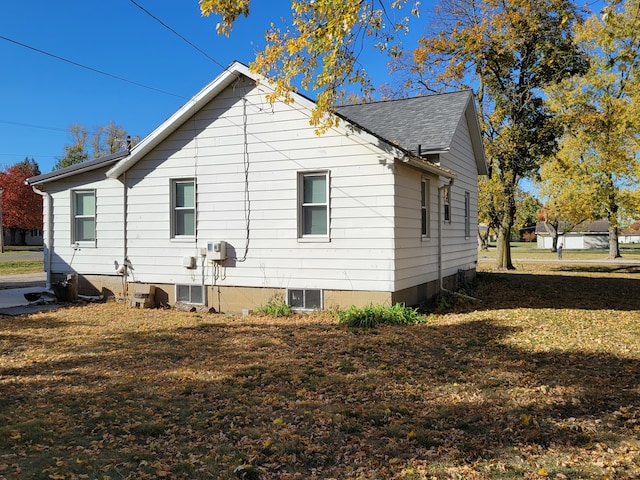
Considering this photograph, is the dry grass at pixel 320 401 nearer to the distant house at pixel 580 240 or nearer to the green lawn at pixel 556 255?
the green lawn at pixel 556 255

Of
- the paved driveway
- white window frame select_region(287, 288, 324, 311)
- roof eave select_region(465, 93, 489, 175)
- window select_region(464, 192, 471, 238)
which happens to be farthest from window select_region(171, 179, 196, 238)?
window select_region(464, 192, 471, 238)

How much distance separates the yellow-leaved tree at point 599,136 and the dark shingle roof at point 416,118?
10.4m

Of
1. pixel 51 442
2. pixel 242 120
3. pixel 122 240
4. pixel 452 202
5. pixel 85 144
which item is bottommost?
pixel 51 442

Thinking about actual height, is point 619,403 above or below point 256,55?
below

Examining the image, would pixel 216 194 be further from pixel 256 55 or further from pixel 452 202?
pixel 452 202

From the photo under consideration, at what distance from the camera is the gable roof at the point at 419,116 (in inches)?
444

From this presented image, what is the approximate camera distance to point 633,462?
12.1 feet

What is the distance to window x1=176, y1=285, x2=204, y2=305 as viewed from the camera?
11.2m

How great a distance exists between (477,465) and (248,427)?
2017mm

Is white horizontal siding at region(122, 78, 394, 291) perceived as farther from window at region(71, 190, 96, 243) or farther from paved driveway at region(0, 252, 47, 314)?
paved driveway at region(0, 252, 47, 314)

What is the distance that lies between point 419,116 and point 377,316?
6.04 m

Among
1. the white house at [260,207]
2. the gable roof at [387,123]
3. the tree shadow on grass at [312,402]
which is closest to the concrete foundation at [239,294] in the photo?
the white house at [260,207]

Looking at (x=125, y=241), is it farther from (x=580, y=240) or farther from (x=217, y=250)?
(x=580, y=240)

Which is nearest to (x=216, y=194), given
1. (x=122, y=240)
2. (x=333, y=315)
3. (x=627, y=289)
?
(x=122, y=240)
